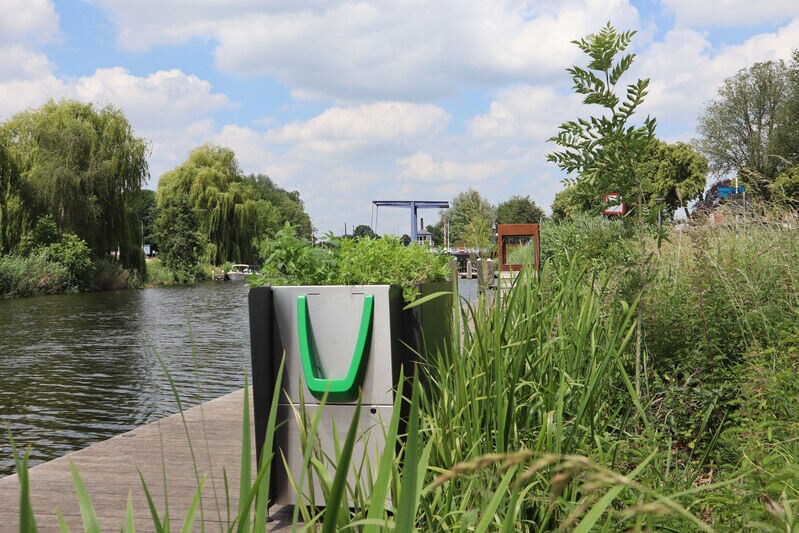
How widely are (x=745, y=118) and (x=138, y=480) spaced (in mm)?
46577

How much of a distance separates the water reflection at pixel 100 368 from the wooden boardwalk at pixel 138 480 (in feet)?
1.51

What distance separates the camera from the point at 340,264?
3.60 meters

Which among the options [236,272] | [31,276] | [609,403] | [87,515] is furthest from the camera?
[236,272]

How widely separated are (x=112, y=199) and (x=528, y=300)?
111 feet

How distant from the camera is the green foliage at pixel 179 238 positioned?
153 feet

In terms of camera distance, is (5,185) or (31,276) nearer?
(5,185)

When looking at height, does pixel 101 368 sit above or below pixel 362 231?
below

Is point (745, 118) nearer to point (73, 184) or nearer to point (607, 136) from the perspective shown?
point (73, 184)

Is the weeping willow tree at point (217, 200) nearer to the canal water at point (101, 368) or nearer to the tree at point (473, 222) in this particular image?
the canal water at point (101, 368)

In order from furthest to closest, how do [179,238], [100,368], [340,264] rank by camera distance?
[179,238] → [100,368] → [340,264]

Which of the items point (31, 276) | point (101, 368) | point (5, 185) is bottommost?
point (101, 368)

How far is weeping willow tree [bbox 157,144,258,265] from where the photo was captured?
48.0 meters

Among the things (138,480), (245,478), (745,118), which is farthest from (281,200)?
(245,478)

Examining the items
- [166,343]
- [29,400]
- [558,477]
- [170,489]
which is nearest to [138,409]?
[29,400]
